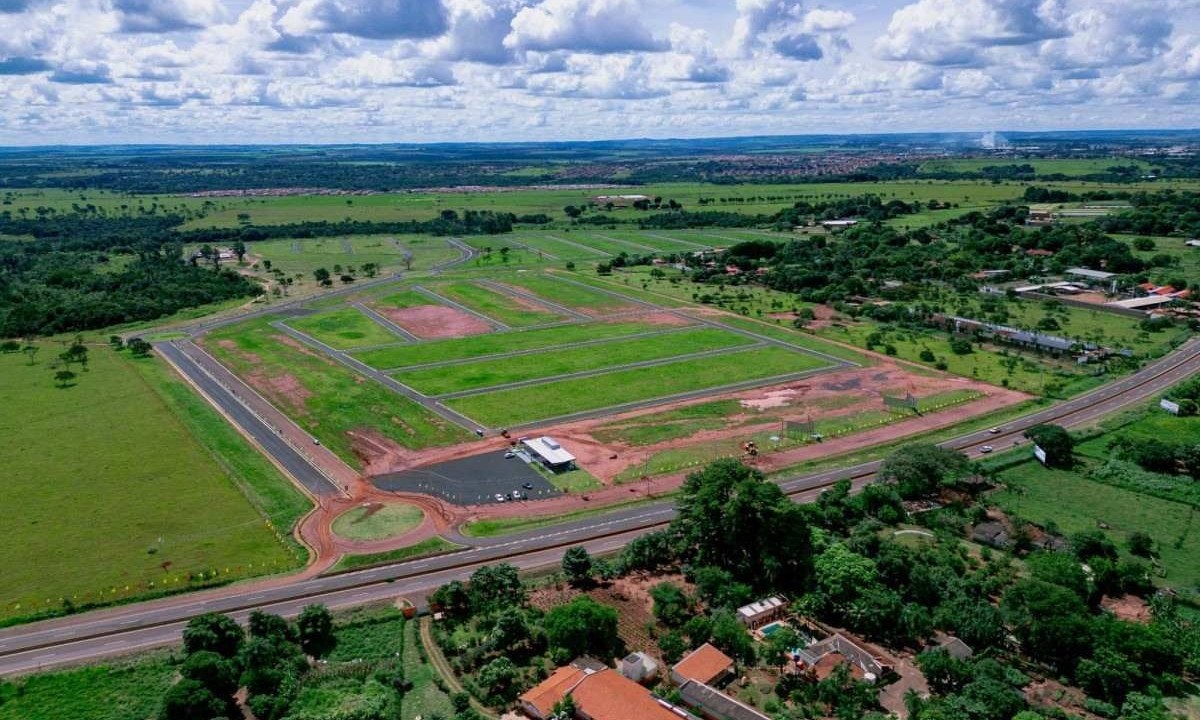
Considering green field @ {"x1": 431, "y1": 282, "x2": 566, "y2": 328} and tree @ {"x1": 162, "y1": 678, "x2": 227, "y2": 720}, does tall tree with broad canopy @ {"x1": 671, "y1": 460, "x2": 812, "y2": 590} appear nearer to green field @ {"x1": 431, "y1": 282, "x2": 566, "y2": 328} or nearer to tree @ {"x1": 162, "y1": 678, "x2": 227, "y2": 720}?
tree @ {"x1": 162, "y1": 678, "x2": 227, "y2": 720}

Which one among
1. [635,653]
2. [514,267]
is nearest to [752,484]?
[635,653]

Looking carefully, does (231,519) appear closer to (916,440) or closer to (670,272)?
(916,440)

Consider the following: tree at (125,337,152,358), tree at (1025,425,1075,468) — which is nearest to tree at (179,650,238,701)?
tree at (1025,425,1075,468)

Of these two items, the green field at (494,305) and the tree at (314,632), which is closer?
the tree at (314,632)

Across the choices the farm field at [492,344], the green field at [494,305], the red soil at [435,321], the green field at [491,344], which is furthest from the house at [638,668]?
the green field at [494,305]

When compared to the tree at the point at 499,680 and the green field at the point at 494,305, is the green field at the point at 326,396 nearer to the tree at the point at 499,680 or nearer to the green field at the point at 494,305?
the green field at the point at 494,305

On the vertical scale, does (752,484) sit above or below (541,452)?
above

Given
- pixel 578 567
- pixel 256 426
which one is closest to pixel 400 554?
pixel 578 567
